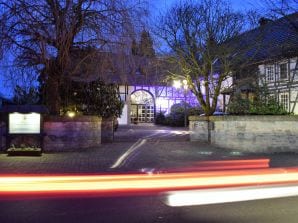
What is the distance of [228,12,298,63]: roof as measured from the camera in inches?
924

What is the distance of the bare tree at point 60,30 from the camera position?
18000 millimetres

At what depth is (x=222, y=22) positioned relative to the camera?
2405 centimetres

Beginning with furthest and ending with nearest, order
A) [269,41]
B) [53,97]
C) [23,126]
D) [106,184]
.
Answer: [269,41]
[53,97]
[23,126]
[106,184]

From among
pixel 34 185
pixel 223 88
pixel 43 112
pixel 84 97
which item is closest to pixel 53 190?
pixel 34 185

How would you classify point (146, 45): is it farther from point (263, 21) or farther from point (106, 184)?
point (106, 184)

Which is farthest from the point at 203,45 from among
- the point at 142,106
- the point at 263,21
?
the point at 142,106

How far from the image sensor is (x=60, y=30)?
17922mm

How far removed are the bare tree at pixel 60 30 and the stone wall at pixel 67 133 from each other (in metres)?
1.95

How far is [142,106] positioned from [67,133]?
34.8m

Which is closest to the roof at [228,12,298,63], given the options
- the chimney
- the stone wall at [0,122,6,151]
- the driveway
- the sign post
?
the chimney

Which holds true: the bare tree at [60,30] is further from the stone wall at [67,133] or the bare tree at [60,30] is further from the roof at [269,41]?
the roof at [269,41]

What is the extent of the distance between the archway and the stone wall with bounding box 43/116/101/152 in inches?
1294

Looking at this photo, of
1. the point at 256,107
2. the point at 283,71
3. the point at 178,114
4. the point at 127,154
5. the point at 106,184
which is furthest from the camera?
the point at 178,114

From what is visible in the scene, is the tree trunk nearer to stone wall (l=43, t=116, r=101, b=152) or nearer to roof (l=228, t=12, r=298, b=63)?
stone wall (l=43, t=116, r=101, b=152)
